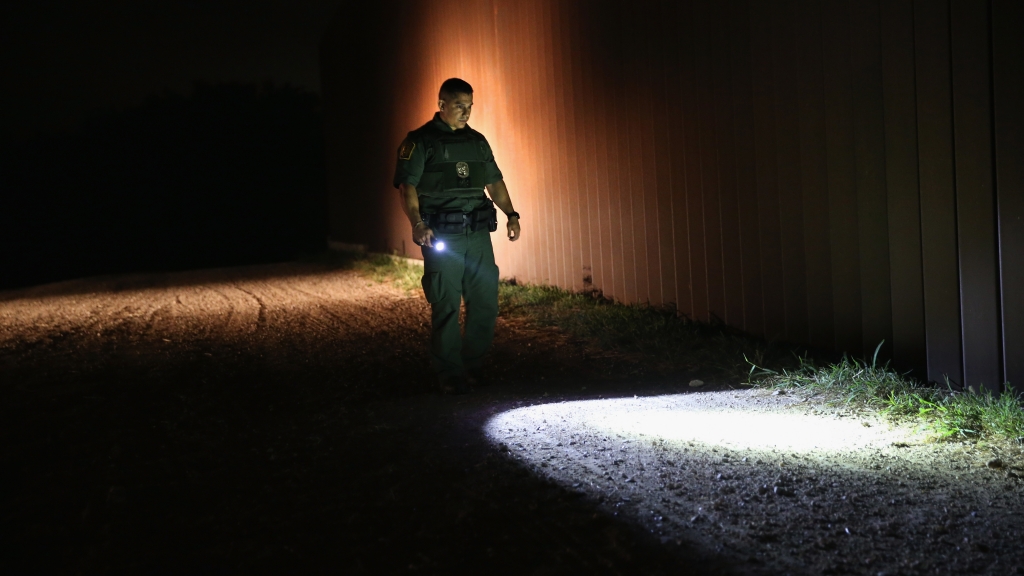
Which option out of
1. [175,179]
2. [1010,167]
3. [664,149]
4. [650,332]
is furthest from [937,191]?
[175,179]

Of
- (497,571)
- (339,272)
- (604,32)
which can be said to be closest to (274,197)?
(339,272)

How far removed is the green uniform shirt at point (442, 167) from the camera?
4559 mm

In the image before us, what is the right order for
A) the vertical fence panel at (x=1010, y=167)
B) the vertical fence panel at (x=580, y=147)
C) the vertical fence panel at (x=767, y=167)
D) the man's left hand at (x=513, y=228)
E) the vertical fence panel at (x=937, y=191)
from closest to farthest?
the vertical fence panel at (x=1010, y=167)
the vertical fence panel at (x=937, y=191)
the man's left hand at (x=513, y=228)
the vertical fence panel at (x=767, y=167)
the vertical fence panel at (x=580, y=147)

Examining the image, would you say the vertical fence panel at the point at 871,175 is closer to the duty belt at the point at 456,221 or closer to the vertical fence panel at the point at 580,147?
the duty belt at the point at 456,221

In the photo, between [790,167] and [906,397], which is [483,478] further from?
[790,167]

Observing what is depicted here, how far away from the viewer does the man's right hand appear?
4.41 metres

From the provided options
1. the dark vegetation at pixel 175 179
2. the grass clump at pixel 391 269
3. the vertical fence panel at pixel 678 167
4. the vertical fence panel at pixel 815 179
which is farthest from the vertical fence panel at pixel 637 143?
the dark vegetation at pixel 175 179

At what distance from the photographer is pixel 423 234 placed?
173 inches

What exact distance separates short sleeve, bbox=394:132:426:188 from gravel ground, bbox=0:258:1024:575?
1135 mm

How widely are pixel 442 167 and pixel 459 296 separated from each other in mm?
704

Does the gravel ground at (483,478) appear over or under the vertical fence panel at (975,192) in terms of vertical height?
under

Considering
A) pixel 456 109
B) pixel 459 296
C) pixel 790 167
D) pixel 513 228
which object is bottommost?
pixel 459 296

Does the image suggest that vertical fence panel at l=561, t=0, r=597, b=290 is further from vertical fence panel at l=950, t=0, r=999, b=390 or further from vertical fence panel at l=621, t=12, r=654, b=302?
vertical fence panel at l=950, t=0, r=999, b=390

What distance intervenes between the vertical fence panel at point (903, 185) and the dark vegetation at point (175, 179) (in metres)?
20.6
